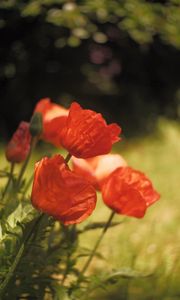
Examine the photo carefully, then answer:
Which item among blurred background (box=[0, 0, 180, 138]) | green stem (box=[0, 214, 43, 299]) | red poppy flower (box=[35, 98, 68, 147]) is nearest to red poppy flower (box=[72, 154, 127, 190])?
red poppy flower (box=[35, 98, 68, 147])

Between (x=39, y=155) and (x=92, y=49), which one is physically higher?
(x=92, y=49)

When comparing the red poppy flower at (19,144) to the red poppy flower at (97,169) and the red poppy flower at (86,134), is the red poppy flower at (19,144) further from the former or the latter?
the red poppy flower at (86,134)

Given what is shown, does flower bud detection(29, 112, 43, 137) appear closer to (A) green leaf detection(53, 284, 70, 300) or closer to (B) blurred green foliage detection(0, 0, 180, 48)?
(A) green leaf detection(53, 284, 70, 300)

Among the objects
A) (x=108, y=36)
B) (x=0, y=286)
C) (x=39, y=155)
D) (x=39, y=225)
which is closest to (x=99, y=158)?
(x=39, y=225)

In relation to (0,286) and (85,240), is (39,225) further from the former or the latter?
(85,240)

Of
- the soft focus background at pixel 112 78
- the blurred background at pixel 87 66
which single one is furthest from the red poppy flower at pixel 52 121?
the blurred background at pixel 87 66

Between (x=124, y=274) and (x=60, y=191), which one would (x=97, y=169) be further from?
(x=60, y=191)
